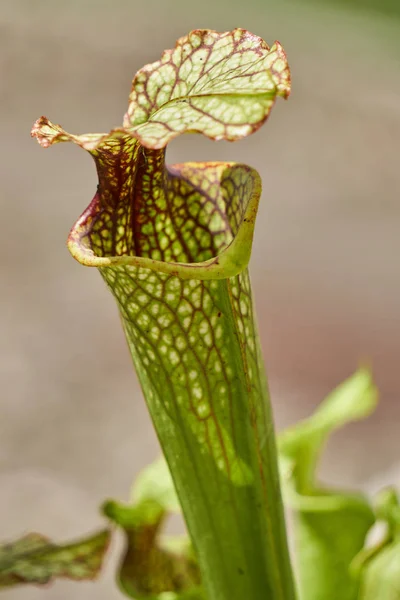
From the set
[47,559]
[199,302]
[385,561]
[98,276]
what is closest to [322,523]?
[385,561]

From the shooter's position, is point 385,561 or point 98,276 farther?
point 98,276

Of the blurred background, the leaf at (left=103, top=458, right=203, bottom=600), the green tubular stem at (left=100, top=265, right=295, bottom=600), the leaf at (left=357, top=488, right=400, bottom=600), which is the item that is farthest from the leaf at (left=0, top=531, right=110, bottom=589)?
the blurred background

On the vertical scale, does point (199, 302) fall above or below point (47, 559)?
above

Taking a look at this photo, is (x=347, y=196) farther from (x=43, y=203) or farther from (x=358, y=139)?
(x=43, y=203)

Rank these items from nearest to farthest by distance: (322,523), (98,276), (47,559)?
(47,559) → (322,523) → (98,276)

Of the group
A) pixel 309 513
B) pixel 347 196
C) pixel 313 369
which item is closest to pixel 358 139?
pixel 347 196

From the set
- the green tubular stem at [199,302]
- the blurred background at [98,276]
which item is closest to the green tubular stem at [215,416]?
the green tubular stem at [199,302]

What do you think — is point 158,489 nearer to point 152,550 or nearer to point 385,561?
point 152,550

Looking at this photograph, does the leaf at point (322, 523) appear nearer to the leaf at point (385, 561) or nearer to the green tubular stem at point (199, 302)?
the leaf at point (385, 561)
